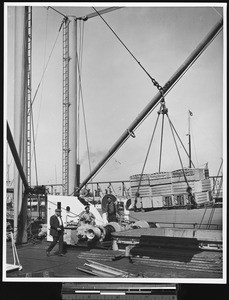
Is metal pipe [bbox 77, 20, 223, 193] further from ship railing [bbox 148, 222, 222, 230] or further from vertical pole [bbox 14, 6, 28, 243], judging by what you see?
ship railing [bbox 148, 222, 222, 230]

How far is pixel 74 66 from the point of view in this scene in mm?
3818

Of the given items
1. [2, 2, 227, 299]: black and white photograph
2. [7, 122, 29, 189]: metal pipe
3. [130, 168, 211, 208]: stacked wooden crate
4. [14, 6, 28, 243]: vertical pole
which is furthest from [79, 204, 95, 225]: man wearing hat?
[7, 122, 29, 189]: metal pipe

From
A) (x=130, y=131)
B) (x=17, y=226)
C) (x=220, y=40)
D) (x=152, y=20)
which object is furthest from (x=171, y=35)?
(x=17, y=226)

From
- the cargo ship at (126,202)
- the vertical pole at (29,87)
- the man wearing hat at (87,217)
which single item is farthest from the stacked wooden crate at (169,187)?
the vertical pole at (29,87)

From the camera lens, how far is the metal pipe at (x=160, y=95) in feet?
11.7

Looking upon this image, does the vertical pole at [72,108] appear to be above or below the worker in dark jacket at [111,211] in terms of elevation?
above

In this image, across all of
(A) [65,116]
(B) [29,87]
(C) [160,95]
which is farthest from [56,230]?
(C) [160,95]

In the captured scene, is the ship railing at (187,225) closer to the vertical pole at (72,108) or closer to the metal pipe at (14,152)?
the vertical pole at (72,108)

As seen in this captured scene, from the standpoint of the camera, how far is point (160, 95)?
146 inches

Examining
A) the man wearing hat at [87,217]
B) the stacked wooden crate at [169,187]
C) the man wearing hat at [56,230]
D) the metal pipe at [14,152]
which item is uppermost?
the metal pipe at [14,152]

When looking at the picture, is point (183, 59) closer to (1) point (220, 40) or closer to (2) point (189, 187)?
(1) point (220, 40)

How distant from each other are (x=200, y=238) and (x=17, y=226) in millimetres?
1718

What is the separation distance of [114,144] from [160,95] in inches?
25.0

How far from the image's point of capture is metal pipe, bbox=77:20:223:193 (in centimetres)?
356
